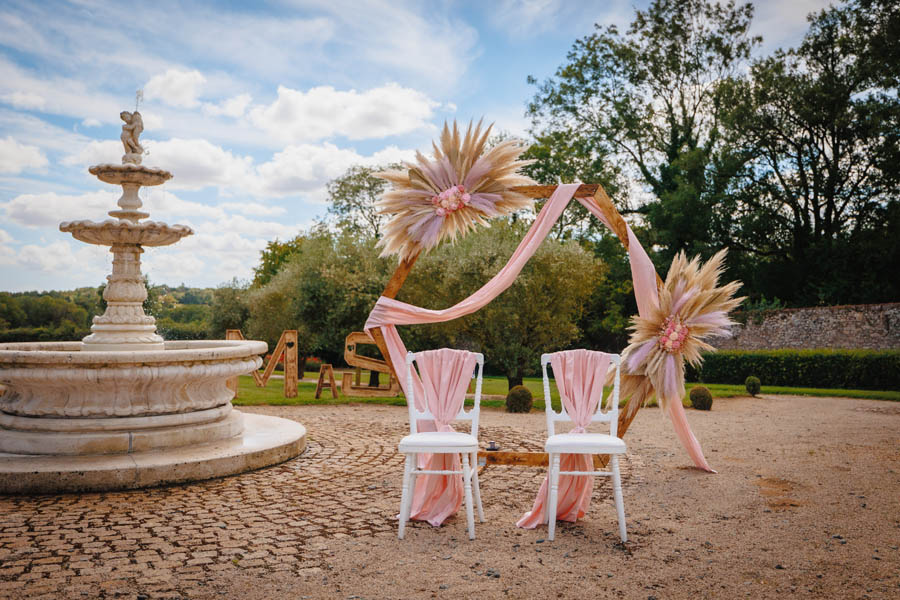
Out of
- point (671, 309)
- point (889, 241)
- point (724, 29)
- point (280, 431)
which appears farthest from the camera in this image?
point (724, 29)

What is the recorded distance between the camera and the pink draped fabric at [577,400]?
16.6 ft

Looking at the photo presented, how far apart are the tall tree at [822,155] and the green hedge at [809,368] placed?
6188 mm

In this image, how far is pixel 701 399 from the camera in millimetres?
12922

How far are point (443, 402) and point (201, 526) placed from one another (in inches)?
79.8

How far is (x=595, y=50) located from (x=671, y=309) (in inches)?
988

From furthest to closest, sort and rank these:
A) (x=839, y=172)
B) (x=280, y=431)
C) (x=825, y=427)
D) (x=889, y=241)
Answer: (x=839, y=172)
(x=889, y=241)
(x=825, y=427)
(x=280, y=431)

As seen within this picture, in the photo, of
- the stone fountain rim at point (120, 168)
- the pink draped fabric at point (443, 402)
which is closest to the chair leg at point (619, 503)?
the pink draped fabric at point (443, 402)

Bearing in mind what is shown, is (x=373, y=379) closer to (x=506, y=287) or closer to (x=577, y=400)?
(x=506, y=287)

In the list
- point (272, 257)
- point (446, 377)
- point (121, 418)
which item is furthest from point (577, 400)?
point (272, 257)

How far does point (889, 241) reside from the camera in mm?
22031

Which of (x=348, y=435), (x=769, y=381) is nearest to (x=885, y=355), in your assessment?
(x=769, y=381)

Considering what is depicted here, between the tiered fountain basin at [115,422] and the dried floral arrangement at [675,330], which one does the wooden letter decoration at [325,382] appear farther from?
the dried floral arrangement at [675,330]

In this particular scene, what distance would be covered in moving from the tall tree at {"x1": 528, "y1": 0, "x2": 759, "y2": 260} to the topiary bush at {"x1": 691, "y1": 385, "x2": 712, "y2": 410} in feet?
43.1

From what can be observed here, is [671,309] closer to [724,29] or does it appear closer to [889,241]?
[889,241]
